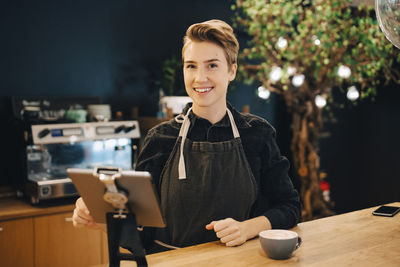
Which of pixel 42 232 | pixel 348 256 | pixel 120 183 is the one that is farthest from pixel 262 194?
pixel 42 232

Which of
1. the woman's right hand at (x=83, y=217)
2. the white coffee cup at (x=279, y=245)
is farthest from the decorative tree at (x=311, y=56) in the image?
the woman's right hand at (x=83, y=217)

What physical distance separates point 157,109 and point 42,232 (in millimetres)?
1646

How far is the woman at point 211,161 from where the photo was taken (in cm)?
175

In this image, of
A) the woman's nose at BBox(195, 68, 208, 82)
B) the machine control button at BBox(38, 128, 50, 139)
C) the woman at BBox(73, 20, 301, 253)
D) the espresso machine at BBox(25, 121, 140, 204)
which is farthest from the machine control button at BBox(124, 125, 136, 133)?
the woman's nose at BBox(195, 68, 208, 82)

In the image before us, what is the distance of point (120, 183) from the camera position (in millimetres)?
1209

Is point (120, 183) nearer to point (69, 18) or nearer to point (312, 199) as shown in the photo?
point (69, 18)

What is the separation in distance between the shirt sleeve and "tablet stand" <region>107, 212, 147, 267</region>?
2.24ft

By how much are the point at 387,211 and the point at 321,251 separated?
2.31ft

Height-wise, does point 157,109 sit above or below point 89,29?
below

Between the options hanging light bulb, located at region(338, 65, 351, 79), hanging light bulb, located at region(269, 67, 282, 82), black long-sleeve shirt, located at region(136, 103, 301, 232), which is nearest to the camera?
black long-sleeve shirt, located at region(136, 103, 301, 232)

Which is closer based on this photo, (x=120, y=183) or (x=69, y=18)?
(x=120, y=183)

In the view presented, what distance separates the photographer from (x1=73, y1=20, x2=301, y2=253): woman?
1750 mm

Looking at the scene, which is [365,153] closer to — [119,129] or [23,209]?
[119,129]

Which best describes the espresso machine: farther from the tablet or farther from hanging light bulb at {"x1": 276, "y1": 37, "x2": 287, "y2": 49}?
the tablet
